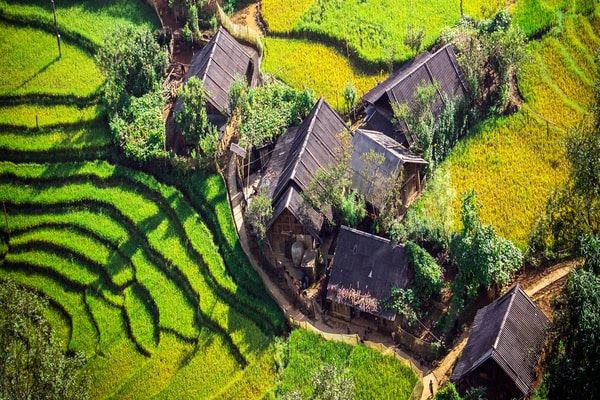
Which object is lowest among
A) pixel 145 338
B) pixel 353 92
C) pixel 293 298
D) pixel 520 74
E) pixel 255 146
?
pixel 145 338

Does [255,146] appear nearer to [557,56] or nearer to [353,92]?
[353,92]

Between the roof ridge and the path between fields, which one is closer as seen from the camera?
the roof ridge

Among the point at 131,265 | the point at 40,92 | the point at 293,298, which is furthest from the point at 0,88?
the point at 293,298

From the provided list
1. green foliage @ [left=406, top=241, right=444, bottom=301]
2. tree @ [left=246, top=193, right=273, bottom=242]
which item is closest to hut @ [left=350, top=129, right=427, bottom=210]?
green foliage @ [left=406, top=241, right=444, bottom=301]

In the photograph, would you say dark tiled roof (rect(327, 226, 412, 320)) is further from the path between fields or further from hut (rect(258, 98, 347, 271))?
hut (rect(258, 98, 347, 271))

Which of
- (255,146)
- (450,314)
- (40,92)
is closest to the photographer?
(450,314)

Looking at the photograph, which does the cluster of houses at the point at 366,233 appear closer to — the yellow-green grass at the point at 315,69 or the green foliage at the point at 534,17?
the yellow-green grass at the point at 315,69

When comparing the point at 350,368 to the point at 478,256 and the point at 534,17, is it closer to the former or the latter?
the point at 478,256
